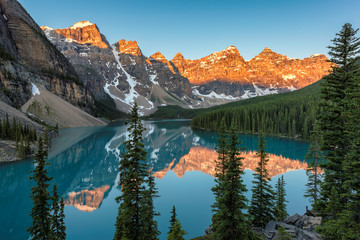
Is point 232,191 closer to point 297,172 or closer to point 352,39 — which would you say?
point 352,39

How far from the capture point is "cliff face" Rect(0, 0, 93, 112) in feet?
335

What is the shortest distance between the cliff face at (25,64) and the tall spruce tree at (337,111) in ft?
390

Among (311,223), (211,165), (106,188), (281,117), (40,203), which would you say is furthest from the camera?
(281,117)

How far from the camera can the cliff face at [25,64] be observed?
10212 cm

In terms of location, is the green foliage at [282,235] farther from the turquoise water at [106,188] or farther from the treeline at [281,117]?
the treeline at [281,117]

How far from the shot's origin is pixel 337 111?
1473 centimetres

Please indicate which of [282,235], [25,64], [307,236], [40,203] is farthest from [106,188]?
[25,64]

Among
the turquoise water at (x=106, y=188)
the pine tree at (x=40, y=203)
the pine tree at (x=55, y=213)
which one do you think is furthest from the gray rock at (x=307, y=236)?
the pine tree at (x=55, y=213)

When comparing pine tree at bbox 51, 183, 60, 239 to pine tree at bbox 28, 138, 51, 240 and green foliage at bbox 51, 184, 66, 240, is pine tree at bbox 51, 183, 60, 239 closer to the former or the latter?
green foliage at bbox 51, 184, 66, 240

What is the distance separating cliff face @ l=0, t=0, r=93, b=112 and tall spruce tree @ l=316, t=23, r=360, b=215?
11888cm

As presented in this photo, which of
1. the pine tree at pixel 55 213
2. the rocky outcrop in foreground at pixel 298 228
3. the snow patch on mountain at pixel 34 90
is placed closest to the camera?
the rocky outcrop in foreground at pixel 298 228

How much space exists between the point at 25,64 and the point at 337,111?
166 metres

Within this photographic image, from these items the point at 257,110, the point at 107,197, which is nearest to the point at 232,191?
the point at 107,197

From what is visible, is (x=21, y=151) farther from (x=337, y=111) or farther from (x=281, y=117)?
(x=281, y=117)
